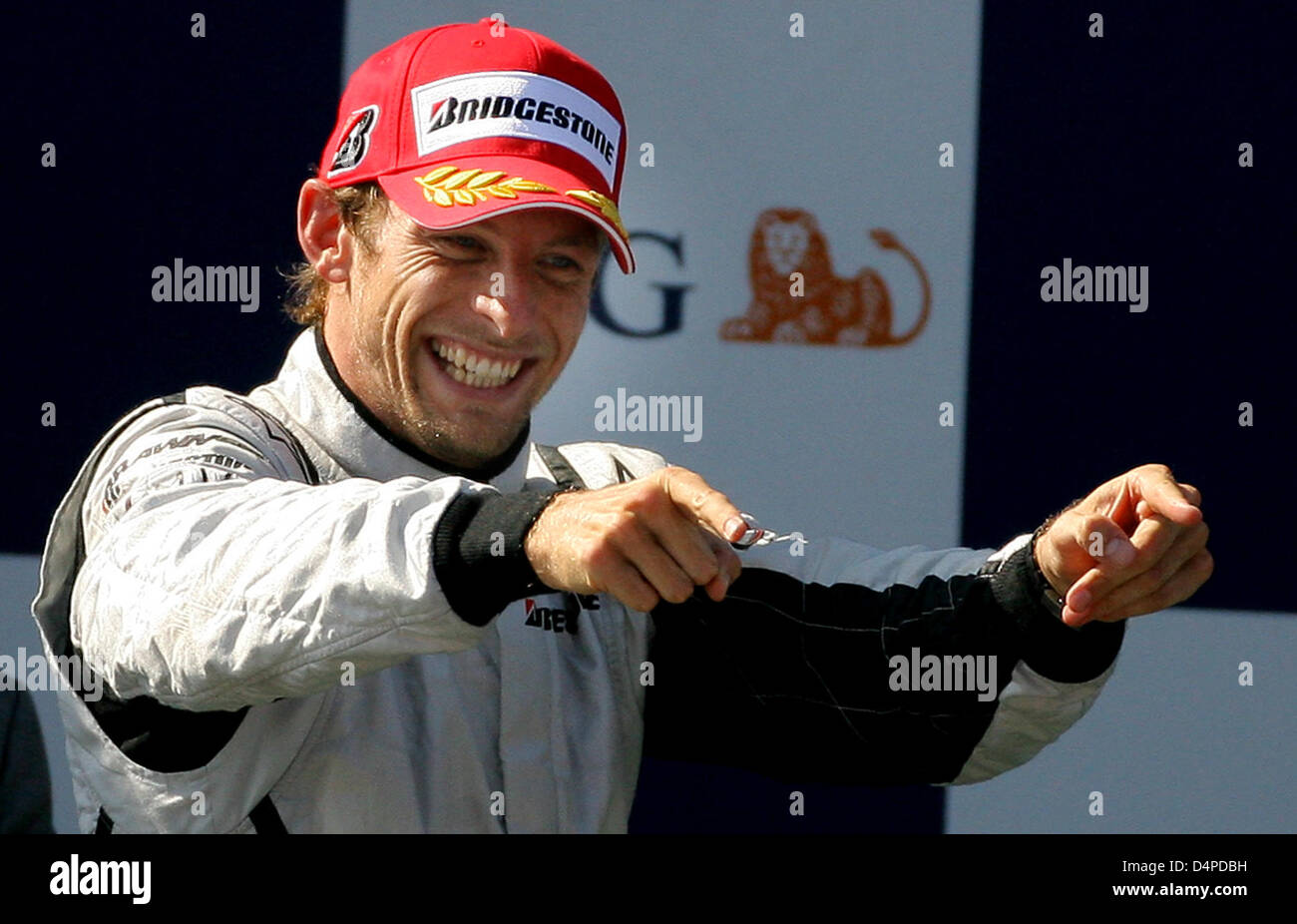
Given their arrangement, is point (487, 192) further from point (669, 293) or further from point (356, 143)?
point (669, 293)

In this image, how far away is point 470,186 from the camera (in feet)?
5.26

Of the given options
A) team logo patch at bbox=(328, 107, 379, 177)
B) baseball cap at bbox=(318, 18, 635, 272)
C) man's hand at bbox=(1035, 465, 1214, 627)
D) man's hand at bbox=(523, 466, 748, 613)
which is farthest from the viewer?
team logo patch at bbox=(328, 107, 379, 177)

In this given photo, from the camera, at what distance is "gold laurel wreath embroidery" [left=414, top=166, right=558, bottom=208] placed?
1.59m

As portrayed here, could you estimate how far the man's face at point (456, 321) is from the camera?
1.66m

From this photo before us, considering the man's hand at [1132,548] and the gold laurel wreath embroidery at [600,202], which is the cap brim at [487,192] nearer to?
the gold laurel wreath embroidery at [600,202]

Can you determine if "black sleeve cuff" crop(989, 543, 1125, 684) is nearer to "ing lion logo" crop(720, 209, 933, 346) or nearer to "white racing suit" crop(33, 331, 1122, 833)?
"white racing suit" crop(33, 331, 1122, 833)

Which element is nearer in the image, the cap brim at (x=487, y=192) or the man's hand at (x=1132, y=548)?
the man's hand at (x=1132, y=548)

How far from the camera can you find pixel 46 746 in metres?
2.32

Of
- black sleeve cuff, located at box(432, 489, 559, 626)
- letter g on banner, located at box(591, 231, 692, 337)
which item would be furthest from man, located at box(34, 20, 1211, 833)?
letter g on banner, located at box(591, 231, 692, 337)

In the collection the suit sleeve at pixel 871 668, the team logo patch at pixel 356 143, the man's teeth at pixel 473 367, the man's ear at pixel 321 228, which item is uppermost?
the team logo patch at pixel 356 143

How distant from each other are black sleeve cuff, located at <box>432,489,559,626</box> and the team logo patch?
67cm

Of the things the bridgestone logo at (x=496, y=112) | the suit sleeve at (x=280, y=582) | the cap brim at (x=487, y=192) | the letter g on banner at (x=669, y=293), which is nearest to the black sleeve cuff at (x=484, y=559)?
the suit sleeve at (x=280, y=582)
